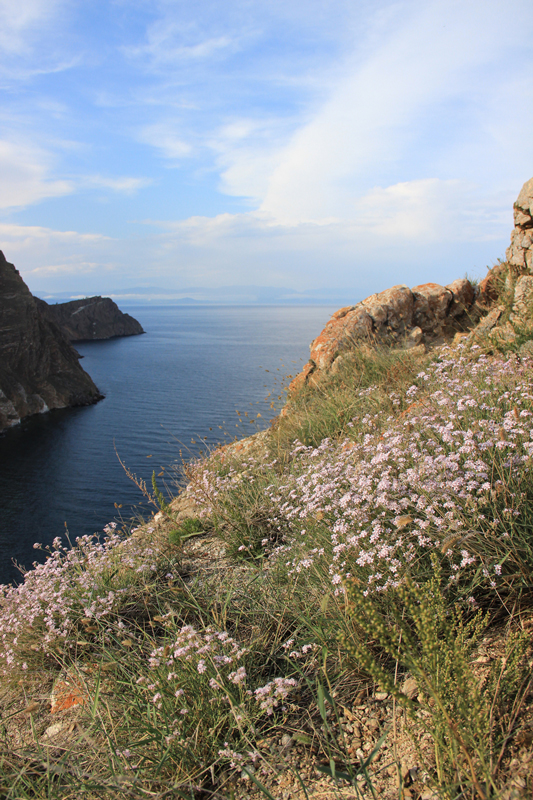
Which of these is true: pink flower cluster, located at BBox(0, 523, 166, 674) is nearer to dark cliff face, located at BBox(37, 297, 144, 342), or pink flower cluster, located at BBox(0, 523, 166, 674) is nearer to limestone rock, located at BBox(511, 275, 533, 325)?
limestone rock, located at BBox(511, 275, 533, 325)

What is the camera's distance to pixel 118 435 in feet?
148

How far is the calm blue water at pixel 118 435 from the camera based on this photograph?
26562mm

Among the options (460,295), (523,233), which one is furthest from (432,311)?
(523,233)

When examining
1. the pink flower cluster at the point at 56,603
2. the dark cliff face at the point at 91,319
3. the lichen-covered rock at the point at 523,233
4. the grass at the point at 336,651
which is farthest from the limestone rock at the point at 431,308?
the dark cliff face at the point at 91,319

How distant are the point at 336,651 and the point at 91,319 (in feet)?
473

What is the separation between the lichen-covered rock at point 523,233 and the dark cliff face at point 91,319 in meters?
130

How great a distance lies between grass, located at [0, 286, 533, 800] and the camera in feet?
6.63

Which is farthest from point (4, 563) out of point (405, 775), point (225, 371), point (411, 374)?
point (225, 371)

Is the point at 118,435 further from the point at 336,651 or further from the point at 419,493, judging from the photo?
the point at 419,493

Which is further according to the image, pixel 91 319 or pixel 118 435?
pixel 91 319

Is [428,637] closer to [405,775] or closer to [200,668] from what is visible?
[405,775]

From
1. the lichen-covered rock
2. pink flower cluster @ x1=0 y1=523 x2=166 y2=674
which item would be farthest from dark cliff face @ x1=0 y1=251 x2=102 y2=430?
the lichen-covered rock

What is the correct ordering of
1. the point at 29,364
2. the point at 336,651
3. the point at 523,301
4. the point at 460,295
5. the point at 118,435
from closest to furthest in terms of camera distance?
the point at 336,651 < the point at 523,301 < the point at 460,295 < the point at 118,435 < the point at 29,364

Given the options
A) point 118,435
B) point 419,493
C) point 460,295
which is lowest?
point 118,435
